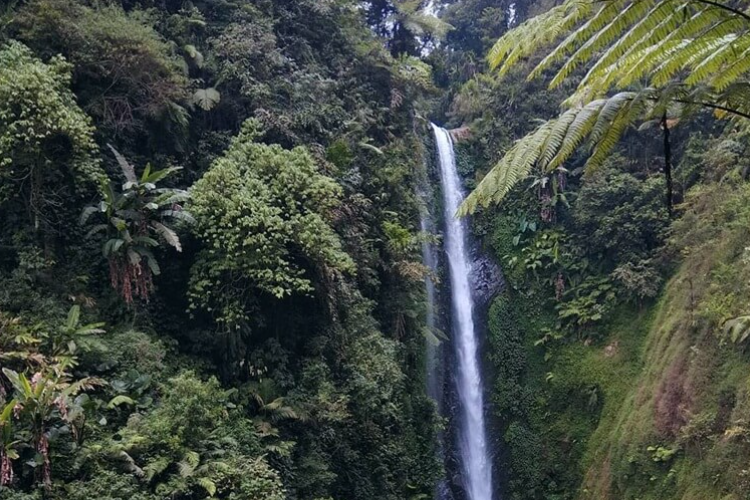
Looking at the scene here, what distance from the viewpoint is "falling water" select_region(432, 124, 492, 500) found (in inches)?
634

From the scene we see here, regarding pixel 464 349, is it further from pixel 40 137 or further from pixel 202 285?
pixel 40 137

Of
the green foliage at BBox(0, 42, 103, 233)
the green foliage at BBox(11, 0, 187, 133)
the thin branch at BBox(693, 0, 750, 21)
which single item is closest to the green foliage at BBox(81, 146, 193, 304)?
the green foliage at BBox(0, 42, 103, 233)

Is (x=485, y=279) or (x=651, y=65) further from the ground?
(x=651, y=65)

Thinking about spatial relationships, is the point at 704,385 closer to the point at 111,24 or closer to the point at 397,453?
the point at 397,453

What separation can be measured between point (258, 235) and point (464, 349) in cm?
1020

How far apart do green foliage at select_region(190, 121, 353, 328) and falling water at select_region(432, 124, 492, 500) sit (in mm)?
8145

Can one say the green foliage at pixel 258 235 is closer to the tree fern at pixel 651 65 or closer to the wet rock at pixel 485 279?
the tree fern at pixel 651 65

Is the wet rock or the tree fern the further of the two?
the wet rock

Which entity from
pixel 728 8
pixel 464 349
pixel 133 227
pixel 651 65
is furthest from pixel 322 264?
pixel 464 349

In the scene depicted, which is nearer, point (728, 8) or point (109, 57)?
point (728, 8)

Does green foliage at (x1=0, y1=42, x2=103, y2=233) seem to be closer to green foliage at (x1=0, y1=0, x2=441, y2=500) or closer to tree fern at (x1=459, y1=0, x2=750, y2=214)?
green foliage at (x1=0, y1=0, x2=441, y2=500)

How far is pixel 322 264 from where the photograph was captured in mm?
10359

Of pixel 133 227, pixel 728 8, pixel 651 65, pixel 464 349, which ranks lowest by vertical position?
pixel 464 349

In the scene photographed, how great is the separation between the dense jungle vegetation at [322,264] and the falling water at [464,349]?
0.56 m
